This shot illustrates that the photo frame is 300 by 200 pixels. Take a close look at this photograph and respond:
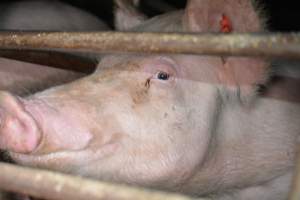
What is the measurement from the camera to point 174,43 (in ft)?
4.09

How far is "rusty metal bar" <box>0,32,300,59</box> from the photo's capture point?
112 cm

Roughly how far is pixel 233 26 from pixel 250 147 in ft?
2.64

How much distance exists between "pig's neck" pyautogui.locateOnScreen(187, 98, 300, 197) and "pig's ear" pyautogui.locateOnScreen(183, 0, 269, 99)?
179 mm

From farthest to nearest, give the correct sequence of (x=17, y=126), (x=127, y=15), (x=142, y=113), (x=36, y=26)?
(x=36, y=26)
(x=127, y=15)
(x=142, y=113)
(x=17, y=126)

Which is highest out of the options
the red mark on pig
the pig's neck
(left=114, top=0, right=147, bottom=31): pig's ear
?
the red mark on pig

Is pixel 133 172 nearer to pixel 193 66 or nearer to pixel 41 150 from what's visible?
pixel 41 150

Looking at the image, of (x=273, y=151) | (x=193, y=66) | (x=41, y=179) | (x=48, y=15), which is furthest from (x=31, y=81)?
(x=41, y=179)

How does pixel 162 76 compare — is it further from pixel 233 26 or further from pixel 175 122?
pixel 233 26

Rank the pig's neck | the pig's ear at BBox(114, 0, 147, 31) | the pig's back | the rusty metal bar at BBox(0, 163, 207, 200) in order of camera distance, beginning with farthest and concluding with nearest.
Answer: the pig's back < the pig's ear at BBox(114, 0, 147, 31) < the pig's neck < the rusty metal bar at BBox(0, 163, 207, 200)

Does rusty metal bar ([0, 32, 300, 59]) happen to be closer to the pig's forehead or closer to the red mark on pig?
the pig's forehead

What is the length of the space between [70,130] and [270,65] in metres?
1.08

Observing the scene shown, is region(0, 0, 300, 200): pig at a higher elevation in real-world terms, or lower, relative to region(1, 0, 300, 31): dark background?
higher

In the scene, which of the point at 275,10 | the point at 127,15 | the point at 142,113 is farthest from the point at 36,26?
the point at 275,10

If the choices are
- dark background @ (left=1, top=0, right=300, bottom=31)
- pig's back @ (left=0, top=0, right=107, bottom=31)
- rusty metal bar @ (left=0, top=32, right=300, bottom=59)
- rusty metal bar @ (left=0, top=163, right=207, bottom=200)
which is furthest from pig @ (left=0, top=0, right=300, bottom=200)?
dark background @ (left=1, top=0, right=300, bottom=31)
